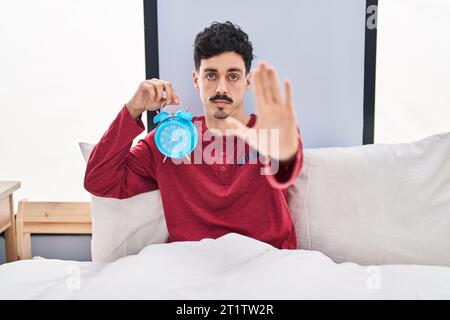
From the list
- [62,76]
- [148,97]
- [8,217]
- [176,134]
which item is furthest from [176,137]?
[8,217]

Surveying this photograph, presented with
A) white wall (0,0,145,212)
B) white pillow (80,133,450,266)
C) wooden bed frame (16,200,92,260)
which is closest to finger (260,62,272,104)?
white pillow (80,133,450,266)

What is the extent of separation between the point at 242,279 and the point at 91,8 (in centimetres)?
106

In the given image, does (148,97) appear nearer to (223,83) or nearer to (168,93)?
(168,93)

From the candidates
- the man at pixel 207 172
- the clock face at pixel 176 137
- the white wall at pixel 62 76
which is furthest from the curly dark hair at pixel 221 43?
the white wall at pixel 62 76

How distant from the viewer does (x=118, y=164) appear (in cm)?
115

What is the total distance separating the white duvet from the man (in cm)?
12

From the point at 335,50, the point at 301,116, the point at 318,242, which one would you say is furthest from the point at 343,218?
the point at 335,50

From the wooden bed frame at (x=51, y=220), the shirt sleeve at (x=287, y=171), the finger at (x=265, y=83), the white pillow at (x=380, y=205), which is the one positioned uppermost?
the finger at (x=265, y=83)

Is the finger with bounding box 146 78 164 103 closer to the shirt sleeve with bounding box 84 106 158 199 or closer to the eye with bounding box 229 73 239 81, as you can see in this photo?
the shirt sleeve with bounding box 84 106 158 199

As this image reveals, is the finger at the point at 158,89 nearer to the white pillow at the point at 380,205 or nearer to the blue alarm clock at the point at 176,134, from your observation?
the blue alarm clock at the point at 176,134

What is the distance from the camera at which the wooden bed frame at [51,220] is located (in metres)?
1.52

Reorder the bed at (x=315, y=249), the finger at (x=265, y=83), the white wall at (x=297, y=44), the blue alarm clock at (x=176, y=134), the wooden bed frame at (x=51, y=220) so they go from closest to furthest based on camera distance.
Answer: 1. the finger at (x=265, y=83)
2. the bed at (x=315, y=249)
3. the blue alarm clock at (x=176, y=134)
4. the white wall at (x=297, y=44)
5. the wooden bed frame at (x=51, y=220)

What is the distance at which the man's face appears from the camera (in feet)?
3.81

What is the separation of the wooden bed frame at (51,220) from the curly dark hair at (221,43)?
67cm
